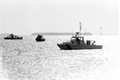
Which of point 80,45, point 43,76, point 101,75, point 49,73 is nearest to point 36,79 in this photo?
point 43,76

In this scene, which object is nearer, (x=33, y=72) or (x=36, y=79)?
(x=36, y=79)

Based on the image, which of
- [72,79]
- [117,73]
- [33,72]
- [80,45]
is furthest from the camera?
[80,45]

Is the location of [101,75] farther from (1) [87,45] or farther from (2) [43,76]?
(1) [87,45]

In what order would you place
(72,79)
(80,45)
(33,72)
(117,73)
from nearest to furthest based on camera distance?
(72,79) < (117,73) < (33,72) < (80,45)

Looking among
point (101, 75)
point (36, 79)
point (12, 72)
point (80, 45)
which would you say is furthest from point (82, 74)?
point (80, 45)

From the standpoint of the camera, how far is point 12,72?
41.2 meters

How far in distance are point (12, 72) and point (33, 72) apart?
8.79ft

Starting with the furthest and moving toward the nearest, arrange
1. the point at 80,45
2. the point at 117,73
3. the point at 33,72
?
the point at 80,45, the point at 33,72, the point at 117,73

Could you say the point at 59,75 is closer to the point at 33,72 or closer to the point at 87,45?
the point at 33,72

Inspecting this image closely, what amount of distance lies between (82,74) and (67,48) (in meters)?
42.1

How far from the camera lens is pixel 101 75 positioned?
37250 mm

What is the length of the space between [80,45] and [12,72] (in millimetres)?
A: 37739

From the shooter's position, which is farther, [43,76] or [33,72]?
[33,72]

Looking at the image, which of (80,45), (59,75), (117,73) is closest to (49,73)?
(59,75)
